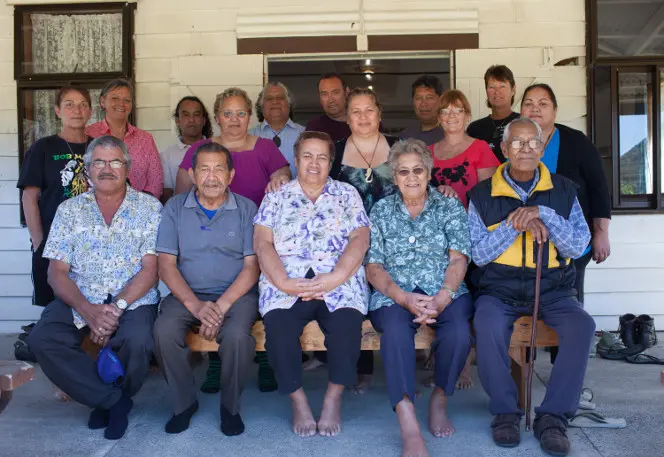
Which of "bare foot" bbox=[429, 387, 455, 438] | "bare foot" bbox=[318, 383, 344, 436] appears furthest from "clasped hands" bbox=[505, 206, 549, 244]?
"bare foot" bbox=[318, 383, 344, 436]

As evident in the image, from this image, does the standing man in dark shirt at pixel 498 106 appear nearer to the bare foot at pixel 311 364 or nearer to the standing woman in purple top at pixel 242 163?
the standing woman in purple top at pixel 242 163

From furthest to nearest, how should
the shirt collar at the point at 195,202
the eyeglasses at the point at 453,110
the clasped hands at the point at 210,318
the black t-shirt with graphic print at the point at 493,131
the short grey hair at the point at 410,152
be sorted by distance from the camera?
the black t-shirt with graphic print at the point at 493,131, the eyeglasses at the point at 453,110, the shirt collar at the point at 195,202, the short grey hair at the point at 410,152, the clasped hands at the point at 210,318

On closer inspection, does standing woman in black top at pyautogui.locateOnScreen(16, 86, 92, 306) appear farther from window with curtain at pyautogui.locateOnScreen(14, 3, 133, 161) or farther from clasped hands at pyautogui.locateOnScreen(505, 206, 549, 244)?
clasped hands at pyautogui.locateOnScreen(505, 206, 549, 244)

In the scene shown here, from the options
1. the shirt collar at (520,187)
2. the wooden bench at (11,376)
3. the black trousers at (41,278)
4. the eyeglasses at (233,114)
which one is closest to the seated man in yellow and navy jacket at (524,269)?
the shirt collar at (520,187)

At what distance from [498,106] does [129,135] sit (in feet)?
6.85

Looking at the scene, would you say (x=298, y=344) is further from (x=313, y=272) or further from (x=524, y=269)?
(x=524, y=269)

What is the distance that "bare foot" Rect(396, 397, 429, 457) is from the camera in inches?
105

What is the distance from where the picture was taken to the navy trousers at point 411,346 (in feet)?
9.39

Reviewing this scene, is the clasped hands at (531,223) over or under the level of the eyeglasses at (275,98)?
under

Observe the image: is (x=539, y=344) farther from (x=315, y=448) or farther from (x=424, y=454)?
(x=315, y=448)

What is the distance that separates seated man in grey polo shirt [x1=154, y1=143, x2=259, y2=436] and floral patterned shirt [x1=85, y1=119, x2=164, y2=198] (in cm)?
70

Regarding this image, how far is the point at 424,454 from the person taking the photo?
2.66 meters

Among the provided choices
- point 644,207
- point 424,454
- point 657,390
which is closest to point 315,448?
point 424,454

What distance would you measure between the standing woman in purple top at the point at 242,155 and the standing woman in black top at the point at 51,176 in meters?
0.57
